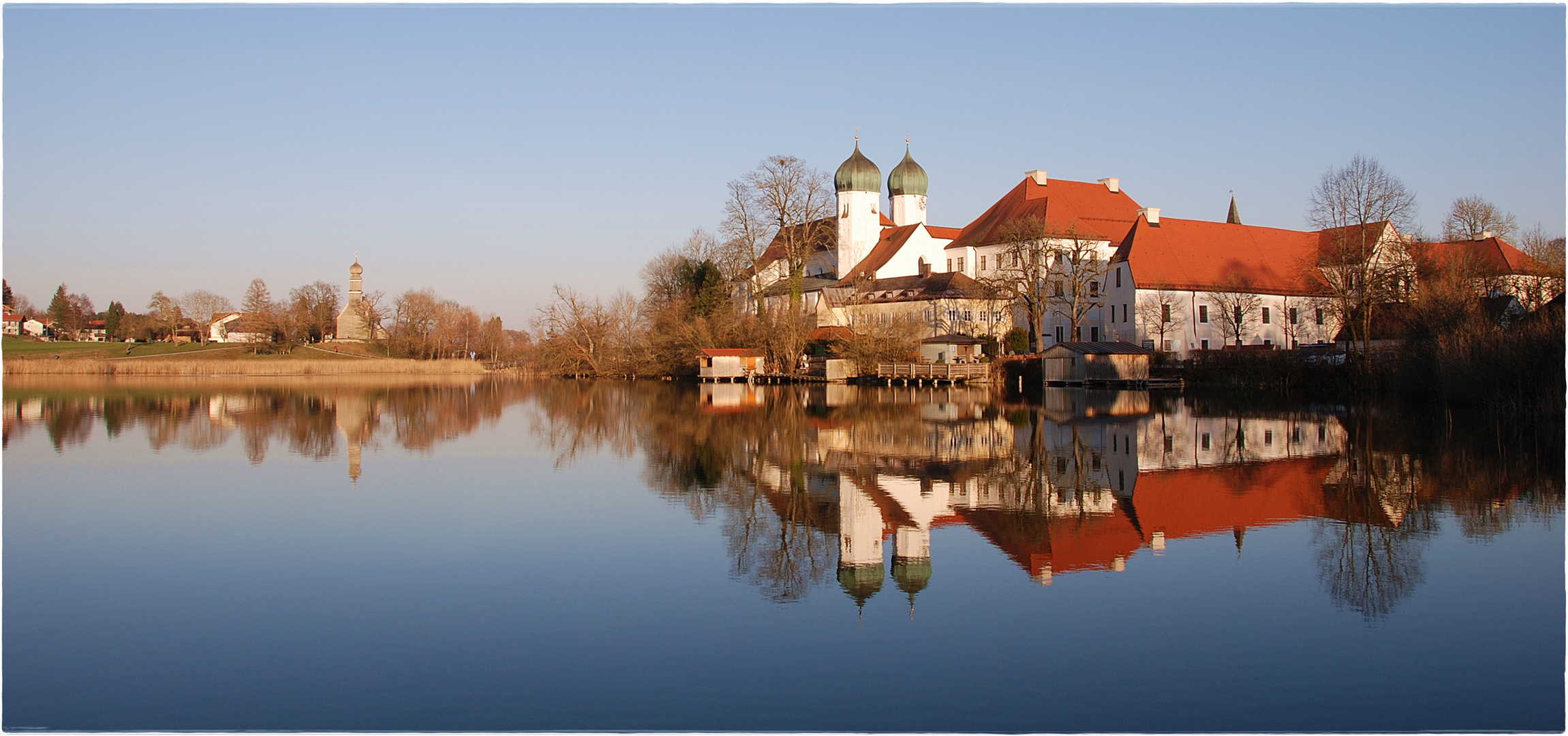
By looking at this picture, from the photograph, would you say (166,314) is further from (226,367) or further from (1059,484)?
(1059,484)

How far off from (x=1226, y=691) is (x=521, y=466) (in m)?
12.8

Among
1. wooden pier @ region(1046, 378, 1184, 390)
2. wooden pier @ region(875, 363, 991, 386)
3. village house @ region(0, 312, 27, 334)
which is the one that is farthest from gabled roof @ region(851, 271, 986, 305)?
village house @ region(0, 312, 27, 334)

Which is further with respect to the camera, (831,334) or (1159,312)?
(831,334)

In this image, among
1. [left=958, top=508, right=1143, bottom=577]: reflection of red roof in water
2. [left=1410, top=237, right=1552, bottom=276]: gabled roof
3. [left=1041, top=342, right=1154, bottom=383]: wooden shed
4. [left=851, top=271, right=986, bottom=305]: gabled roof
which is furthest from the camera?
[left=851, top=271, right=986, bottom=305]: gabled roof

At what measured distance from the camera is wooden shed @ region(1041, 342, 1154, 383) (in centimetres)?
4428

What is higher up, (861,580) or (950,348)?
(950,348)

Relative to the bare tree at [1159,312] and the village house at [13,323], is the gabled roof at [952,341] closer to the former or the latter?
the bare tree at [1159,312]

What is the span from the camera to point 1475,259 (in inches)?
1596

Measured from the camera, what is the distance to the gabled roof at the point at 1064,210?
203 feet

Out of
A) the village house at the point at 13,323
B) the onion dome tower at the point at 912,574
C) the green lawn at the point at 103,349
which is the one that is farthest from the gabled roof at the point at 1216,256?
the village house at the point at 13,323

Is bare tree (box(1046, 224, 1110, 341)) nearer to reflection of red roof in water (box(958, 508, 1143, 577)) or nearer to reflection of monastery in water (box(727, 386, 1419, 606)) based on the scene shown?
reflection of monastery in water (box(727, 386, 1419, 606))

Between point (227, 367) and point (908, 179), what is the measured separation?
41572mm

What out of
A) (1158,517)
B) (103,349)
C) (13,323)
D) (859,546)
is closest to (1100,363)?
(1158,517)

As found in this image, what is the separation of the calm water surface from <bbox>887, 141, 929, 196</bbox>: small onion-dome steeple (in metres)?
57.6
